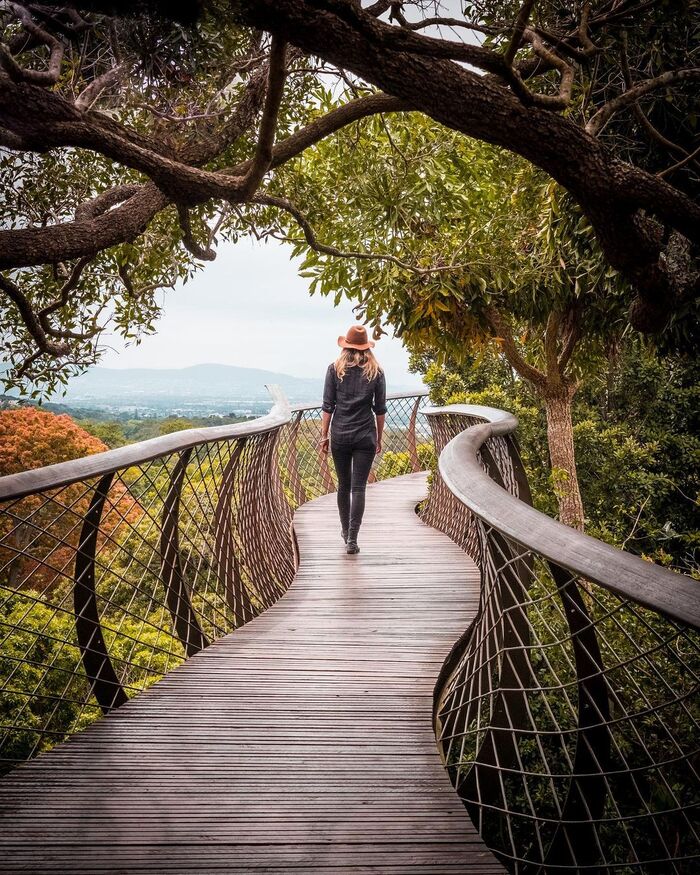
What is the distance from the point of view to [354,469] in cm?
447

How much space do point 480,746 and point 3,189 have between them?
5292 mm

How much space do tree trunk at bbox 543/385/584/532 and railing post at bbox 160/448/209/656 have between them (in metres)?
5.95

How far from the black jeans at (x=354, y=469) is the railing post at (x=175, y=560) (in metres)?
1.86

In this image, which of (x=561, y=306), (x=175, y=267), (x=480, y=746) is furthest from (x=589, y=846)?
(x=561, y=306)

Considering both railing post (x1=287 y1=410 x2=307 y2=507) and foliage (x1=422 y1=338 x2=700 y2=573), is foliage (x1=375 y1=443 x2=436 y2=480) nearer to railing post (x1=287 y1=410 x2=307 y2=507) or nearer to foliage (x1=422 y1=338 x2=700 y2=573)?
foliage (x1=422 y1=338 x2=700 y2=573)

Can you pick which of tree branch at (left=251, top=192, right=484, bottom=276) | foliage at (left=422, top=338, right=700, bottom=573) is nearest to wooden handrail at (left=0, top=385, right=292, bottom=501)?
tree branch at (left=251, top=192, right=484, bottom=276)

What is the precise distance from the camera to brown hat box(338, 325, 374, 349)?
4379mm

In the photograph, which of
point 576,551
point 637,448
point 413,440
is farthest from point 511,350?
point 576,551

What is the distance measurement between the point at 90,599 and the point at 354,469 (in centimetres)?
262

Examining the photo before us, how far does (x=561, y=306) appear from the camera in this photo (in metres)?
7.63

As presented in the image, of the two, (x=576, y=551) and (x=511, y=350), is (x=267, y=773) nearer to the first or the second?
(x=576, y=551)

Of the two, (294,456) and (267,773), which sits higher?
(294,456)

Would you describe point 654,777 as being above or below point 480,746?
below

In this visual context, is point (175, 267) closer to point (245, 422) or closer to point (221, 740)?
point (245, 422)
